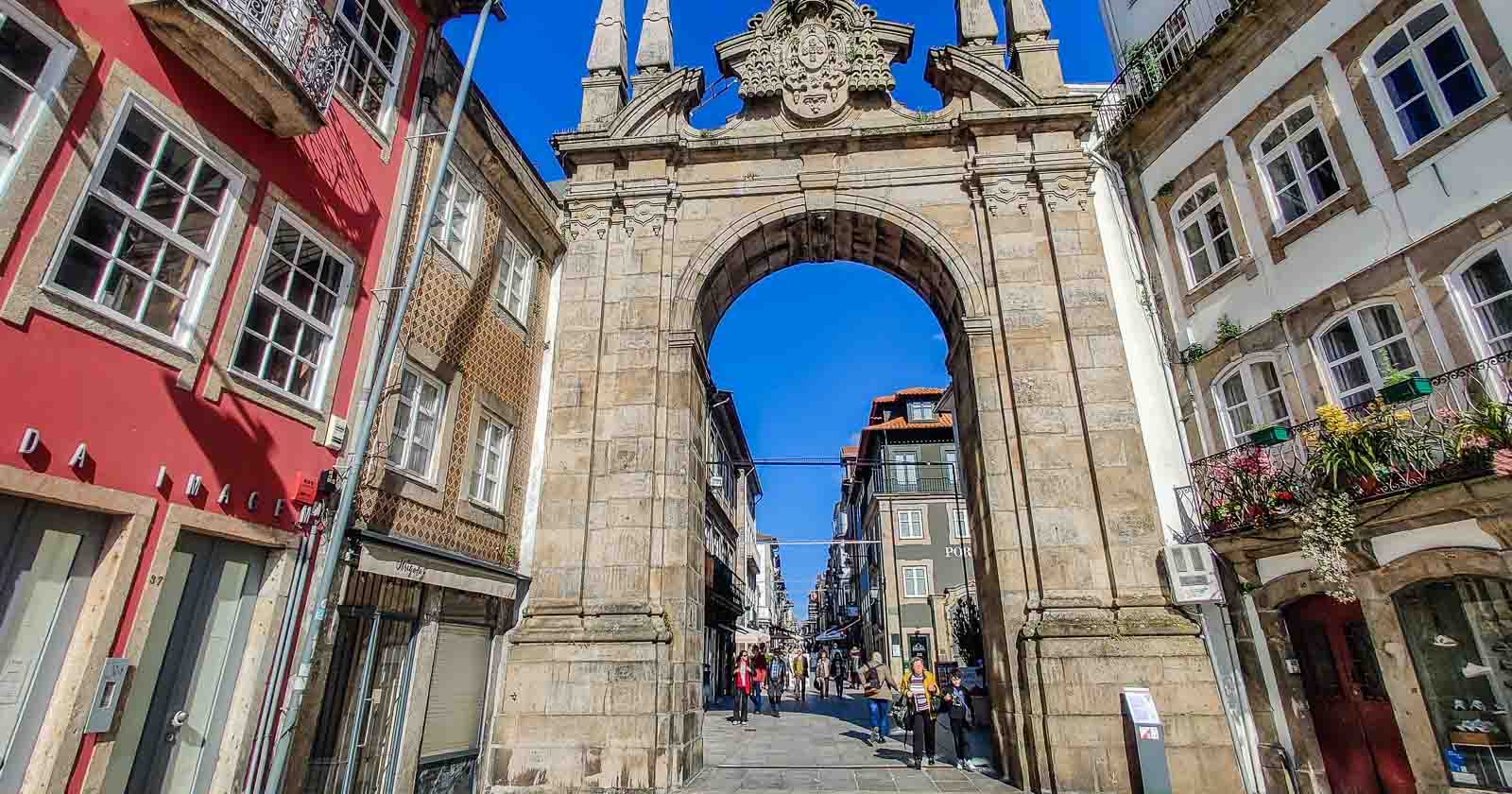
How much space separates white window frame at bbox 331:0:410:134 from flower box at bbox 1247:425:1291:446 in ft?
39.1

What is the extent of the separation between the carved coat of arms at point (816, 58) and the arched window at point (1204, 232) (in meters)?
5.83

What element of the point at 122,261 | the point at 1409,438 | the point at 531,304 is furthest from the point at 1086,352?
the point at 122,261

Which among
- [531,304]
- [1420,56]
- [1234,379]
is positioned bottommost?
[1234,379]

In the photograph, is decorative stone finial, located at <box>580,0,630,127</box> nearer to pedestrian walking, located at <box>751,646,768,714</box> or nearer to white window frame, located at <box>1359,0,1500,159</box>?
white window frame, located at <box>1359,0,1500,159</box>

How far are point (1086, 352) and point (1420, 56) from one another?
17.1 ft

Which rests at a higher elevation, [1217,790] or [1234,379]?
[1234,379]

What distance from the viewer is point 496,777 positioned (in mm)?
9336

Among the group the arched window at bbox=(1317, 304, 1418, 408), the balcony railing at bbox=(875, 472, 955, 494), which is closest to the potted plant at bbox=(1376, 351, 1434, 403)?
the arched window at bbox=(1317, 304, 1418, 408)

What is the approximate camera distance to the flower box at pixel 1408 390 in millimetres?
7242

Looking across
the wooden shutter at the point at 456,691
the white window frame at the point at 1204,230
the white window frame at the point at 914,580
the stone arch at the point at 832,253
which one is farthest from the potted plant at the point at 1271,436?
the white window frame at the point at 914,580

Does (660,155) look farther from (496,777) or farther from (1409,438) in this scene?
(1409,438)

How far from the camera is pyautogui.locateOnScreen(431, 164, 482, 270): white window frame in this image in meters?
9.08

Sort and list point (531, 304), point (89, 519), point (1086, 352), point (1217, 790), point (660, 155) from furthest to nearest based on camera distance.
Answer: point (660, 155)
point (531, 304)
point (1086, 352)
point (1217, 790)
point (89, 519)

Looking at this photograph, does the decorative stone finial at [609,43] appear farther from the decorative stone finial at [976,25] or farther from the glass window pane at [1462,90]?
the glass window pane at [1462,90]
